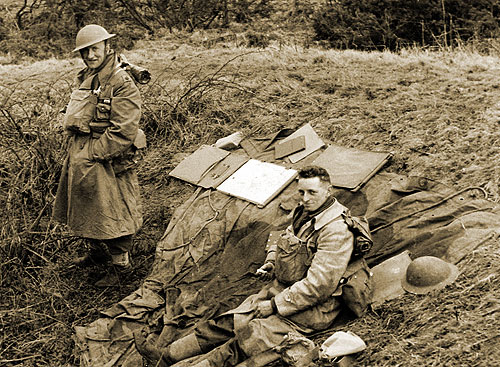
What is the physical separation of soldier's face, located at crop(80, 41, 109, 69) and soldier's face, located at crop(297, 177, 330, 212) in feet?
7.08

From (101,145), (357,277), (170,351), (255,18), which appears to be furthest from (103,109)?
(255,18)

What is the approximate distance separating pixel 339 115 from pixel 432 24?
4.09 metres

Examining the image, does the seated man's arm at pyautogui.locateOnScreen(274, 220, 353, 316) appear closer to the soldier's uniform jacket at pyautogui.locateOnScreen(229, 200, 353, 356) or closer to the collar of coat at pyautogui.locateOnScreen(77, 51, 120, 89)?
the soldier's uniform jacket at pyautogui.locateOnScreen(229, 200, 353, 356)

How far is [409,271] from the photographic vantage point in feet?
13.9

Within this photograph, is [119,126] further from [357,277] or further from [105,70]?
[357,277]

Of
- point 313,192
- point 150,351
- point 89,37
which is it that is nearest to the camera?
point 313,192

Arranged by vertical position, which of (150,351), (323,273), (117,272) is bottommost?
(117,272)

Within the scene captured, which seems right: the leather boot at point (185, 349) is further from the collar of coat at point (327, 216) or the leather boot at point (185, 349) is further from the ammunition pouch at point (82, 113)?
the ammunition pouch at point (82, 113)

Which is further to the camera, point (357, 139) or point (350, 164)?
point (357, 139)

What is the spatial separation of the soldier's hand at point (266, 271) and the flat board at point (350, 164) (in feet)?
3.79

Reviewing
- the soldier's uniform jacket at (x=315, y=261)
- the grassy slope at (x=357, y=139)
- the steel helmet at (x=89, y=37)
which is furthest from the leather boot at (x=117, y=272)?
the soldier's uniform jacket at (x=315, y=261)

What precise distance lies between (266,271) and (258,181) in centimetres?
157

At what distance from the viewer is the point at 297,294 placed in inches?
160

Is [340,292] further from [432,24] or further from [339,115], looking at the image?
[432,24]
